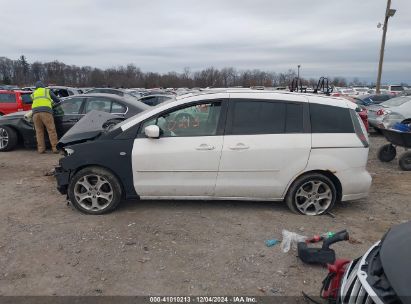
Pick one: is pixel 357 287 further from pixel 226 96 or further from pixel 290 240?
pixel 226 96

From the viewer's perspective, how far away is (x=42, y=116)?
877cm

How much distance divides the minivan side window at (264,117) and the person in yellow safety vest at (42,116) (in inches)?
220

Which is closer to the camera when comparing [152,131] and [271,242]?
[271,242]

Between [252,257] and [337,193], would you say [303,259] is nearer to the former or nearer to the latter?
[252,257]

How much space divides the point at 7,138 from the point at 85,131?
196 inches

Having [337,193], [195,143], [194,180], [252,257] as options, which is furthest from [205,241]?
[337,193]

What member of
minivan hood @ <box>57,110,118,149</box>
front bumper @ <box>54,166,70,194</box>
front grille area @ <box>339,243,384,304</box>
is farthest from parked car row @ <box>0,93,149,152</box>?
front grille area @ <box>339,243,384,304</box>

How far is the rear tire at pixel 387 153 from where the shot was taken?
8.83 m

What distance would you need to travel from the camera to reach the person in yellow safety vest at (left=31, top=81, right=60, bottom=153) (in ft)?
28.8

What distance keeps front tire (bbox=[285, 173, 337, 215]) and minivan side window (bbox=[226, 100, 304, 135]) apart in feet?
2.29

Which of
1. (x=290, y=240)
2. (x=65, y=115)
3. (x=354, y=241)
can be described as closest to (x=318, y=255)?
(x=290, y=240)

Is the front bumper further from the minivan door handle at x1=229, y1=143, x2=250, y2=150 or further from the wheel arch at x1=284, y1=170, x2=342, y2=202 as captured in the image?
the wheel arch at x1=284, y1=170, x2=342, y2=202

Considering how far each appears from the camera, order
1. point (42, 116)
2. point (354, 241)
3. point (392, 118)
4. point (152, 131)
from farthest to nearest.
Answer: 1. point (392, 118)
2. point (42, 116)
3. point (152, 131)
4. point (354, 241)

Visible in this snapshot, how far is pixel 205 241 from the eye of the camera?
425 centimetres
